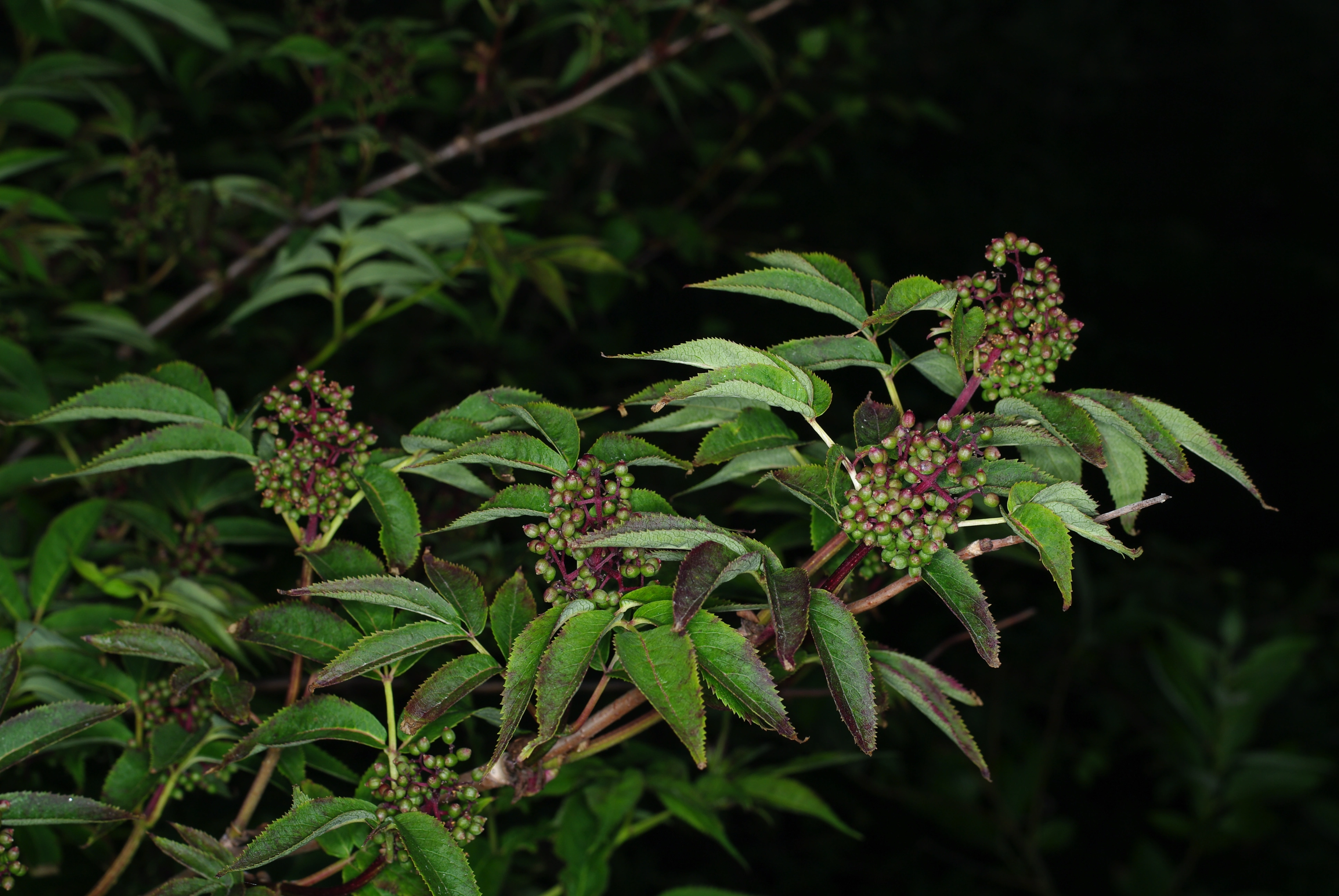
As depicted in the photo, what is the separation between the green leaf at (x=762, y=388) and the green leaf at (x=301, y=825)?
445 mm

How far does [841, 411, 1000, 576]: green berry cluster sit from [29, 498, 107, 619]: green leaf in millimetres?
1030

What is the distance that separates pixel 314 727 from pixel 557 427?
14.5 inches

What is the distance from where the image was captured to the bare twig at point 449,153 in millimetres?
2018

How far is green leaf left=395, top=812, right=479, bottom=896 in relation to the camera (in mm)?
814

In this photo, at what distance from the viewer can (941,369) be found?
101 centimetres

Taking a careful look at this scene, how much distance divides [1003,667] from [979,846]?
70 centimetres

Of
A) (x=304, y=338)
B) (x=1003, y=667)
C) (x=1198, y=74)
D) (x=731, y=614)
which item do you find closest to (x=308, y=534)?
(x=731, y=614)

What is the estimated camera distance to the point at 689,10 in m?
2.30

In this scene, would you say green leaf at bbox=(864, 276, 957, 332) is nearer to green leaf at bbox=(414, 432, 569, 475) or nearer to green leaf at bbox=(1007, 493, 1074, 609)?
green leaf at bbox=(1007, 493, 1074, 609)

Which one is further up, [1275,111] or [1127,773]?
Result: [1275,111]

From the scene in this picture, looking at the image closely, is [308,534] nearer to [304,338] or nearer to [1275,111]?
[304,338]

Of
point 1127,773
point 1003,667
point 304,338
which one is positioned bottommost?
point 1127,773

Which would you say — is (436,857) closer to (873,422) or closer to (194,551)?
(873,422)

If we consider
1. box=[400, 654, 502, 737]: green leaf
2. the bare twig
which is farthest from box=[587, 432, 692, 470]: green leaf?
the bare twig
